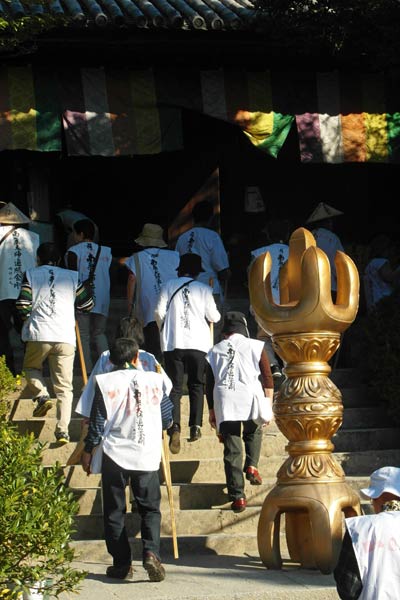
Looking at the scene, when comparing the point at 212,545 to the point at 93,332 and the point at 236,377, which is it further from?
the point at 93,332

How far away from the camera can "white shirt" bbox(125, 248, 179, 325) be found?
1291 centimetres

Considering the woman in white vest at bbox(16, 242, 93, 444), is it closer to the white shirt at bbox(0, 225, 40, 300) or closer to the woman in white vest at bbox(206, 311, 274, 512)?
the white shirt at bbox(0, 225, 40, 300)

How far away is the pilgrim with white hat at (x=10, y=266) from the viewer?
42.8 feet

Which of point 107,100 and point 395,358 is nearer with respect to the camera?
point 395,358

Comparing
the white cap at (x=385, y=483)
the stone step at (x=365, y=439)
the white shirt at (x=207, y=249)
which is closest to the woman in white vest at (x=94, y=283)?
the white shirt at (x=207, y=249)

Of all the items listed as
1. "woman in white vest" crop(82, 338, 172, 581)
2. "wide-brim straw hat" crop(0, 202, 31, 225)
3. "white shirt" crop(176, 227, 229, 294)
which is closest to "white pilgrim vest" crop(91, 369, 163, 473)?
"woman in white vest" crop(82, 338, 172, 581)

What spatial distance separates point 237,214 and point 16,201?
316 centimetres

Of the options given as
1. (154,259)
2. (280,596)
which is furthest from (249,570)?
(154,259)

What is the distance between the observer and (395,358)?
1245cm

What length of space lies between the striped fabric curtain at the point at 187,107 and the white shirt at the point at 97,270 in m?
2.54

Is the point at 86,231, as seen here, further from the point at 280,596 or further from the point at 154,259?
the point at 280,596

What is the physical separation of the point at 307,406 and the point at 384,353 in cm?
388

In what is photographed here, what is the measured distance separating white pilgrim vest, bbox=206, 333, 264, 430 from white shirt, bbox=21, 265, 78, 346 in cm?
178

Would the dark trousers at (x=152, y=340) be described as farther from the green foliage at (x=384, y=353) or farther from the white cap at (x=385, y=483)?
the white cap at (x=385, y=483)
